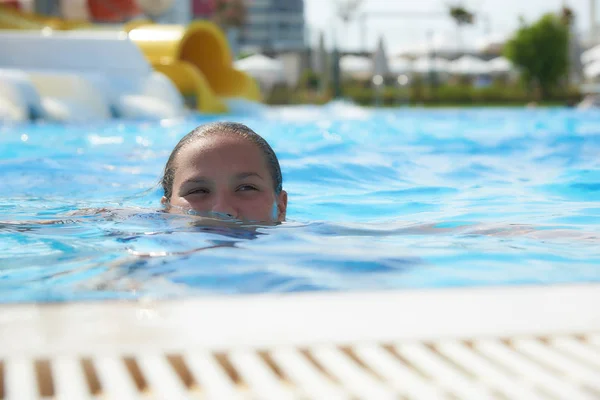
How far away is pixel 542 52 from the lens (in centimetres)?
2897

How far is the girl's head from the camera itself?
290 centimetres

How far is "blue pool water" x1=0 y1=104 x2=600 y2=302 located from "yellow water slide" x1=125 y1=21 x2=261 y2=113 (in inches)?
232

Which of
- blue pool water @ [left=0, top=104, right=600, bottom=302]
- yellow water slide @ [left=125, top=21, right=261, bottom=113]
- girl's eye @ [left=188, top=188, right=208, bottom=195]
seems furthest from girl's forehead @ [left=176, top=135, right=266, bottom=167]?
yellow water slide @ [left=125, top=21, right=261, bottom=113]

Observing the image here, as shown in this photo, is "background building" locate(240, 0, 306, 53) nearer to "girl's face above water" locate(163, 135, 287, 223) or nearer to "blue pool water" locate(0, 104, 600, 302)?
"blue pool water" locate(0, 104, 600, 302)

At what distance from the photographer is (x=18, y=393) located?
3.79ft

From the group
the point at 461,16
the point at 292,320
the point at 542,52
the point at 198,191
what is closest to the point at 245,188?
the point at 198,191

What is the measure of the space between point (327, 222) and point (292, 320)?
1.79 m

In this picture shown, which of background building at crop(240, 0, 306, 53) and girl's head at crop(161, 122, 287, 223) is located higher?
background building at crop(240, 0, 306, 53)

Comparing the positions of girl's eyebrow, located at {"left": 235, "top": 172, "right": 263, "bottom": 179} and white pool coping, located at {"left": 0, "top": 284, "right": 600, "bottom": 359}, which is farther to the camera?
girl's eyebrow, located at {"left": 235, "top": 172, "right": 263, "bottom": 179}

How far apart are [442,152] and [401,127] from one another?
339cm

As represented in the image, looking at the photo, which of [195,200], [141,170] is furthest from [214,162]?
[141,170]

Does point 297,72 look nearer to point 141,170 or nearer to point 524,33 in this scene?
point 524,33

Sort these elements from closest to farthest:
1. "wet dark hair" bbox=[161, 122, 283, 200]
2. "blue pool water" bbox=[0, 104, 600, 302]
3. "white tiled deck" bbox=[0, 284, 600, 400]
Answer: "white tiled deck" bbox=[0, 284, 600, 400] < "blue pool water" bbox=[0, 104, 600, 302] < "wet dark hair" bbox=[161, 122, 283, 200]

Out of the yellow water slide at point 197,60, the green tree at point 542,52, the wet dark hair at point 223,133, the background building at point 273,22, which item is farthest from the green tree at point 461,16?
the background building at point 273,22
